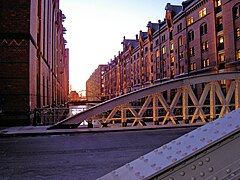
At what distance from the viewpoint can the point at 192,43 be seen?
37.7 meters

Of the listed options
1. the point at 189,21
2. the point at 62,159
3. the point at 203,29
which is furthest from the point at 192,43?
the point at 62,159

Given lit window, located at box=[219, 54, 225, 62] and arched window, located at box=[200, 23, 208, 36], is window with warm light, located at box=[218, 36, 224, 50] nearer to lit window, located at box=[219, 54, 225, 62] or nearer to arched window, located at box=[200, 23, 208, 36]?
lit window, located at box=[219, 54, 225, 62]

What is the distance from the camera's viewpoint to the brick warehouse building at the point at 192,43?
29.0m

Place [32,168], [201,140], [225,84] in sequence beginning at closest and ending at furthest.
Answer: [201,140] < [32,168] < [225,84]

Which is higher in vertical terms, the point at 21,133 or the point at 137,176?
the point at 137,176

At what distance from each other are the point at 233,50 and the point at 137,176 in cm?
3005

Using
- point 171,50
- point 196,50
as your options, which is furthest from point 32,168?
point 171,50

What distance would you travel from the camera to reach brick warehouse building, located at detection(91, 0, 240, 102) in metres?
29.0

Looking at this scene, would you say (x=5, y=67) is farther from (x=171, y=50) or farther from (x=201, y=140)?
(x=171, y=50)

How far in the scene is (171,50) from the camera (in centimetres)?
4519

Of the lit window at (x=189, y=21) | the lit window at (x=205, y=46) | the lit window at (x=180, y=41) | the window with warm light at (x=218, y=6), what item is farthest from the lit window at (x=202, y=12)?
the lit window at (x=180, y=41)

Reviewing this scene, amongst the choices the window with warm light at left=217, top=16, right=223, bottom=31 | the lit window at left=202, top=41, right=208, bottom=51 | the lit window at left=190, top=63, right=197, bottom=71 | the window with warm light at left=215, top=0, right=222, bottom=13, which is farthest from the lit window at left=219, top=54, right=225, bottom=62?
the window with warm light at left=215, top=0, right=222, bottom=13

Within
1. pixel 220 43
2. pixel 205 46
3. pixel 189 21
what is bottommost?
pixel 220 43

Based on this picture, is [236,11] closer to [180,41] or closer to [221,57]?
[221,57]
